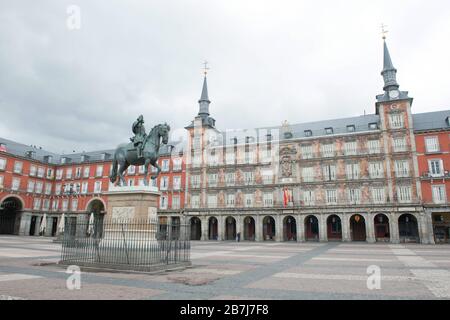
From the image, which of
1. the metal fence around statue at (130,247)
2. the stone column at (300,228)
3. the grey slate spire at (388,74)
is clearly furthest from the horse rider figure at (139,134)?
the grey slate spire at (388,74)

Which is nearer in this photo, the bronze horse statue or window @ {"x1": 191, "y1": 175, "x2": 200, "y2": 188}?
the bronze horse statue

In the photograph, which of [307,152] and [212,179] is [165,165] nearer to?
[212,179]

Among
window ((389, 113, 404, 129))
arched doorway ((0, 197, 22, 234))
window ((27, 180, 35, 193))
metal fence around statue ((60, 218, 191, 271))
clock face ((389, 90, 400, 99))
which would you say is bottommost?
metal fence around statue ((60, 218, 191, 271))

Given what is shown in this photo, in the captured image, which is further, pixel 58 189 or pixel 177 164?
pixel 58 189

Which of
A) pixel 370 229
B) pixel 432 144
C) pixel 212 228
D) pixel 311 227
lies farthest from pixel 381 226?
pixel 212 228

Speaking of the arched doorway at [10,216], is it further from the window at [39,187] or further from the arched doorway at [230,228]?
the arched doorway at [230,228]

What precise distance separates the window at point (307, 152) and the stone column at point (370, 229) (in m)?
10.5

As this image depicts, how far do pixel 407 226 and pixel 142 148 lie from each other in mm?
37960

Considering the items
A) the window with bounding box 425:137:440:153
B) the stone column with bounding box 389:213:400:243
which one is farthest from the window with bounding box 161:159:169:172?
the window with bounding box 425:137:440:153

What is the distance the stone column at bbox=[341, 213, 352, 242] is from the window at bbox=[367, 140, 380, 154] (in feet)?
29.1

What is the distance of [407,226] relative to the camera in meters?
39.6

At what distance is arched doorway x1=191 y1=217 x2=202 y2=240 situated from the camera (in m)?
49.2

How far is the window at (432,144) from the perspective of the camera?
1465 inches

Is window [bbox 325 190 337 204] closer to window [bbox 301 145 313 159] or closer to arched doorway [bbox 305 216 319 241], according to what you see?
arched doorway [bbox 305 216 319 241]
